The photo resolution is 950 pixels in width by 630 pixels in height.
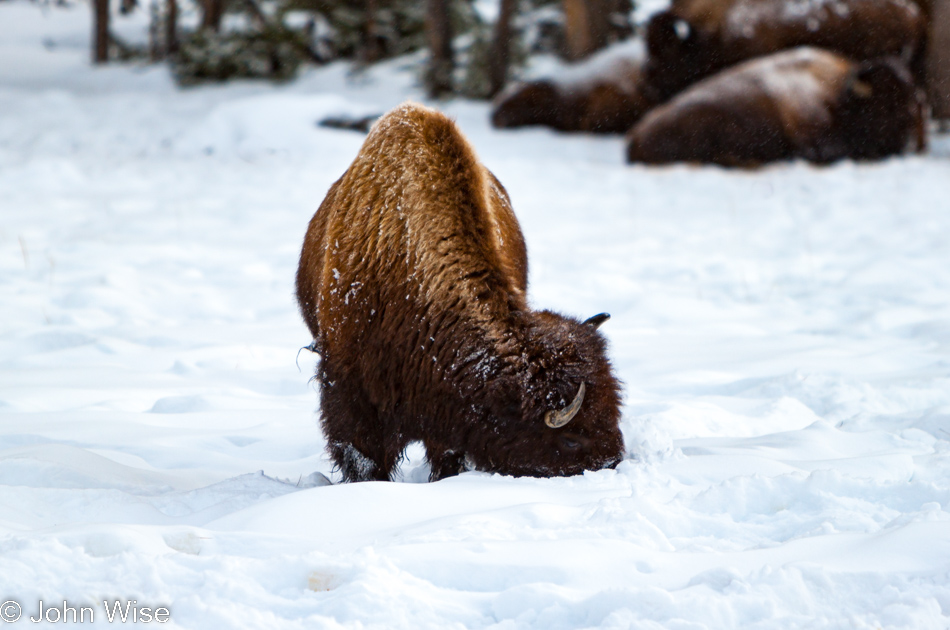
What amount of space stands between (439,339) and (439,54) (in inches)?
626

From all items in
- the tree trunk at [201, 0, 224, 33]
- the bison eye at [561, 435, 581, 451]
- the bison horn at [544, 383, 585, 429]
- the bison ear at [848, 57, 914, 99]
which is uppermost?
the bison ear at [848, 57, 914, 99]

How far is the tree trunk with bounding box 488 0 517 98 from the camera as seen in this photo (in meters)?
17.4

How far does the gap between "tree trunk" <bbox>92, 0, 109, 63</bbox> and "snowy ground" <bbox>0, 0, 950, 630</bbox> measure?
13.6 m

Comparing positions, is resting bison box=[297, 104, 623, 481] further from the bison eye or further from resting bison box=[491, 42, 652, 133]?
resting bison box=[491, 42, 652, 133]

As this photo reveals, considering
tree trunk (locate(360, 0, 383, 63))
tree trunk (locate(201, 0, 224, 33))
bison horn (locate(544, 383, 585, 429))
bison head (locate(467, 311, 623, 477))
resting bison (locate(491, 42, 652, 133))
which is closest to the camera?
bison horn (locate(544, 383, 585, 429))

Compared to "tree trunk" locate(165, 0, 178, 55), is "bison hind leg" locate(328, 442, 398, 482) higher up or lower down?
higher up

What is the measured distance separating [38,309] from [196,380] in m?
1.72

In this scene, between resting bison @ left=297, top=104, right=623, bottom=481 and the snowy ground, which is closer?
the snowy ground

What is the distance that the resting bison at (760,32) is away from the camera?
13.6m

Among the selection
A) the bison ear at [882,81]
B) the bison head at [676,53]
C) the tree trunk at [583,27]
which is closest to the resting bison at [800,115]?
the bison ear at [882,81]

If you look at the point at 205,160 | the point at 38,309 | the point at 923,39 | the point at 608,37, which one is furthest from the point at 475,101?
the point at 38,309

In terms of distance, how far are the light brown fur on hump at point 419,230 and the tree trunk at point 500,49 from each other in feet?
48.3

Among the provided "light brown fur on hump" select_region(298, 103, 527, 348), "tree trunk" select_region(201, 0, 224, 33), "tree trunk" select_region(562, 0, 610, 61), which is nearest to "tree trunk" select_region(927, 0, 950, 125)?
"tree trunk" select_region(562, 0, 610, 61)

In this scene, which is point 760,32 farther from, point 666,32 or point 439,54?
point 439,54
